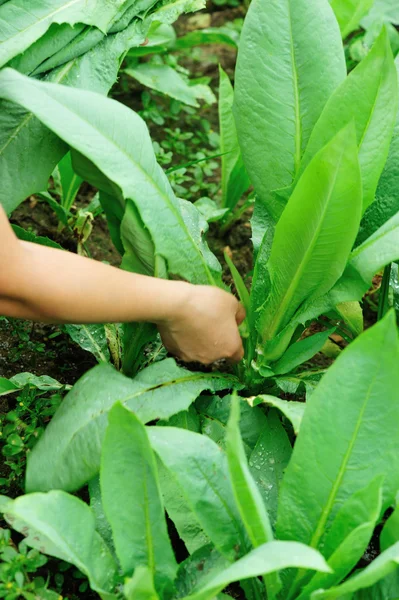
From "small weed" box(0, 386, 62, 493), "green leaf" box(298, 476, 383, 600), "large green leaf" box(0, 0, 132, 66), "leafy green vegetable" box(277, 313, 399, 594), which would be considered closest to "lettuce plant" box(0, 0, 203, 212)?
"large green leaf" box(0, 0, 132, 66)

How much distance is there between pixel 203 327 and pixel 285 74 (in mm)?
528

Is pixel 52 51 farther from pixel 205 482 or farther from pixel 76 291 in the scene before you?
pixel 205 482

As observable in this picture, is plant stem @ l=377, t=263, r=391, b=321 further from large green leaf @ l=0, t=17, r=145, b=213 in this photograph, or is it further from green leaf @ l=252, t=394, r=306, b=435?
large green leaf @ l=0, t=17, r=145, b=213

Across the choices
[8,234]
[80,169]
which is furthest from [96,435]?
[80,169]

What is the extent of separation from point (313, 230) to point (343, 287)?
0.16 m

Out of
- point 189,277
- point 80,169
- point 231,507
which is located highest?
point 80,169

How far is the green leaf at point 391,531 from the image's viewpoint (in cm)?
107

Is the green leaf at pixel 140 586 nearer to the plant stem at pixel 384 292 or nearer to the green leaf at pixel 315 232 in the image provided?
the green leaf at pixel 315 232

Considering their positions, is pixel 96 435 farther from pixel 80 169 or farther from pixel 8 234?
pixel 80 169

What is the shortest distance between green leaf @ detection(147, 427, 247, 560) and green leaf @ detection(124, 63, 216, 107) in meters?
1.26

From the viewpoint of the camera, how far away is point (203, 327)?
52.0 inches

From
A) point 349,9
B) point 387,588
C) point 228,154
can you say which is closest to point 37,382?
point 387,588

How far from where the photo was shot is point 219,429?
1.36 meters

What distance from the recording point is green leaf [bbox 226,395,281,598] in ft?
3.07
